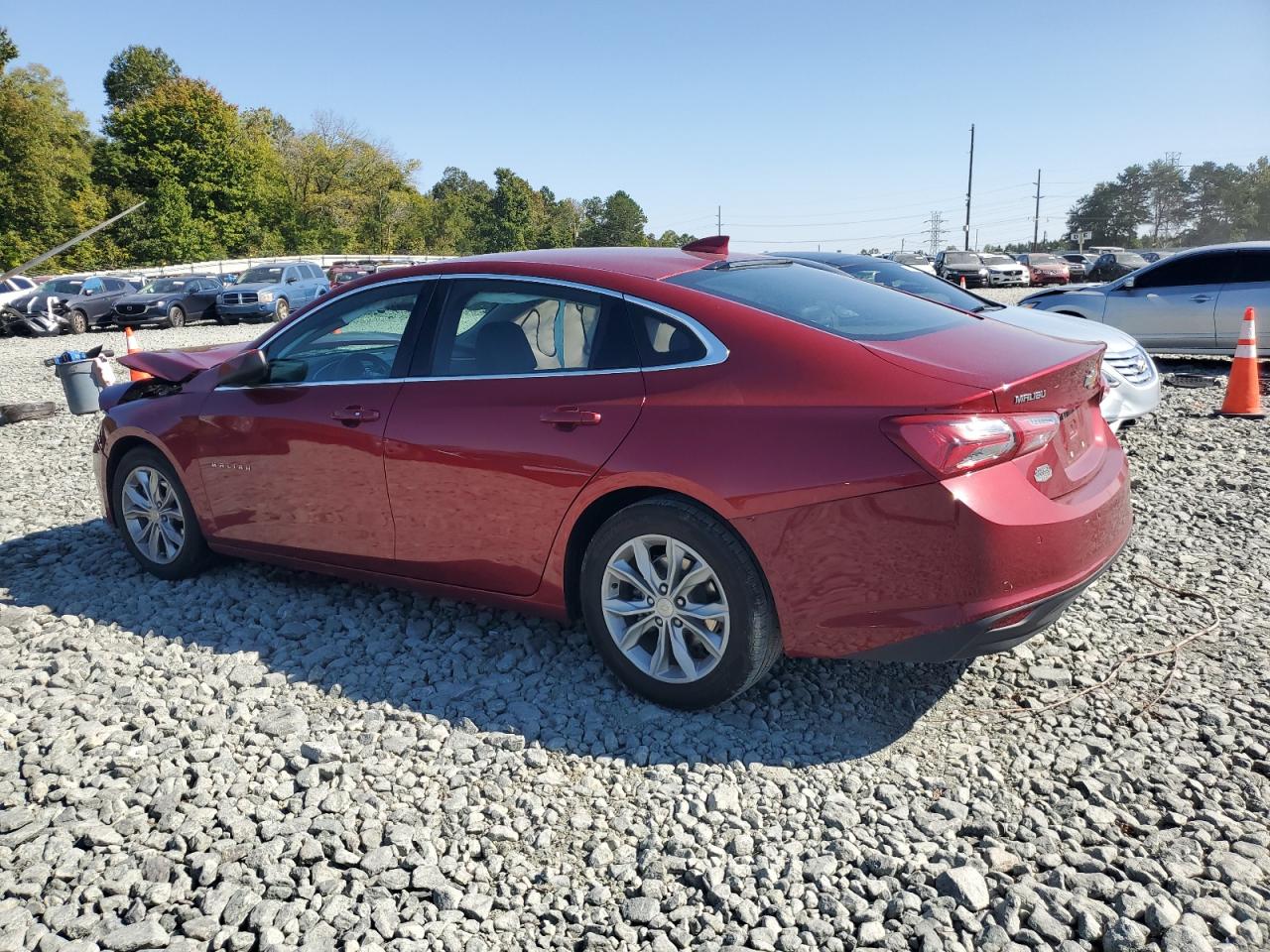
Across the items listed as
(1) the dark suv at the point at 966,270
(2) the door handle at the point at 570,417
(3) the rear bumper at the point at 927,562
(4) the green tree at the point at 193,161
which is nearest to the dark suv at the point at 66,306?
(2) the door handle at the point at 570,417

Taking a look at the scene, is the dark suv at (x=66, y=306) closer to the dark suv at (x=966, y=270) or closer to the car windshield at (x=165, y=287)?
the car windshield at (x=165, y=287)

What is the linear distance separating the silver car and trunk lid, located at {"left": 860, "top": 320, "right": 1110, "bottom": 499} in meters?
8.84

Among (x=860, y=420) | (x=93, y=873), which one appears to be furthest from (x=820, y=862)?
(x=93, y=873)

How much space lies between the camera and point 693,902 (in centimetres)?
258

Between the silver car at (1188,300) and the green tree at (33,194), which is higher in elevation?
the green tree at (33,194)

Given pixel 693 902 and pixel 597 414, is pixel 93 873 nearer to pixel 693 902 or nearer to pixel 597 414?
pixel 693 902

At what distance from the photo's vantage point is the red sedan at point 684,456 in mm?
3010

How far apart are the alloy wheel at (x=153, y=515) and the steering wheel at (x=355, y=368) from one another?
1.25 m

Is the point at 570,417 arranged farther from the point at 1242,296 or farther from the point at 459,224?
the point at 459,224

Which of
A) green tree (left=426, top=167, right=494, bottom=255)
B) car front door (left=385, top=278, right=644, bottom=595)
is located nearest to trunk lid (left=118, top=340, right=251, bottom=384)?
car front door (left=385, top=278, right=644, bottom=595)

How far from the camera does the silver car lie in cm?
1115

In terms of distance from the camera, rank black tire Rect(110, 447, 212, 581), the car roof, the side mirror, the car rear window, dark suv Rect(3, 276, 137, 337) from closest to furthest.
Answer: the car rear window, the car roof, the side mirror, black tire Rect(110, 447, 212, 581), dark suv Rect(3, 276, 137, 337)

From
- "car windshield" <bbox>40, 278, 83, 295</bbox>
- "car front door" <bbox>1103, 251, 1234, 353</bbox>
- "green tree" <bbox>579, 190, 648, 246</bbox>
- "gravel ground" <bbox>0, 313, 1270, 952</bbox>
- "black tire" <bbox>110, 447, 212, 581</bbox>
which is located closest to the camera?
"gravel ground" <bbox>0, 313, 1270, 952</bbox>

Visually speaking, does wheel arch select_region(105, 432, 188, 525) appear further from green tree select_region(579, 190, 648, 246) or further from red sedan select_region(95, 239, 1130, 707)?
green tree select_region(579, 190, 648, 246)
